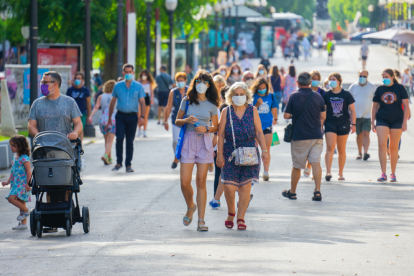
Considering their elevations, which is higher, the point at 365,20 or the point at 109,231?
the point at 365,20

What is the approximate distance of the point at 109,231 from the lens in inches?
302

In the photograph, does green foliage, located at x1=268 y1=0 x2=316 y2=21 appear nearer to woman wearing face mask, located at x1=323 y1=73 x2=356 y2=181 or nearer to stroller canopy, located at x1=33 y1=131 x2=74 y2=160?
woman wearing face mask, located at x1=323 y1=73 x2=356 y2=181

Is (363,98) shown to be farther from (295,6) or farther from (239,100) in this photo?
(295,6)

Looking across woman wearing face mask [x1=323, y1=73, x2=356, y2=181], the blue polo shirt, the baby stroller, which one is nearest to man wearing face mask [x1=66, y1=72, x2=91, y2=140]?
the blue polo shirt

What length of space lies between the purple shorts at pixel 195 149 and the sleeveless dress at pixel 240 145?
0.21 metres

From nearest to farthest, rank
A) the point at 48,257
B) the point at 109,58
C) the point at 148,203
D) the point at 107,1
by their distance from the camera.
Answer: the point at 48,257 → the point at 148,203 → the point at 107,1 → the point at 109,58

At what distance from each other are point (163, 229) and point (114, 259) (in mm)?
1443

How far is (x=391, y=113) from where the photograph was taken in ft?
36.4

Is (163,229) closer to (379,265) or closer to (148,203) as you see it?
(148,203)

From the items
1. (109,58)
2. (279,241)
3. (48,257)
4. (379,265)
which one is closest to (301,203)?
(279,241)

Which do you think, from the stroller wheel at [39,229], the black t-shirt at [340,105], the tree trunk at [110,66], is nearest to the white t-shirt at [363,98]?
the black t-shirt at [340,105]

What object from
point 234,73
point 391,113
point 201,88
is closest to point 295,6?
point 234,73

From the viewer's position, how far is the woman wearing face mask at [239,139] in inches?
301

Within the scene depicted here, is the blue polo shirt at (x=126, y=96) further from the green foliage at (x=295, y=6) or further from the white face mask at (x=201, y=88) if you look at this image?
the green foliage at (x=295, y=6)
